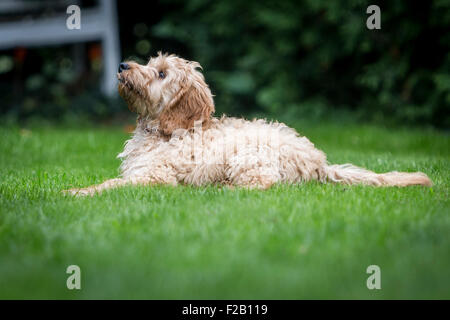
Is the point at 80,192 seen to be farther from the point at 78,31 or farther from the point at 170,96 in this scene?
the point at 78,31

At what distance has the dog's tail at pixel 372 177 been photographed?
4.52 metres

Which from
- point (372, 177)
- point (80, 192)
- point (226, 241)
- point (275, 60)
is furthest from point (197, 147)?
point (275, 60)

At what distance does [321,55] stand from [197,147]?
7.09 m

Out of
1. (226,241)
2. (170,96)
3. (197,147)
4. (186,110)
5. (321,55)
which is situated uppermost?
(321,55)

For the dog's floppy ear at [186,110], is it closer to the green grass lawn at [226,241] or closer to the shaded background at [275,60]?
the green grass lawn at [226,241]

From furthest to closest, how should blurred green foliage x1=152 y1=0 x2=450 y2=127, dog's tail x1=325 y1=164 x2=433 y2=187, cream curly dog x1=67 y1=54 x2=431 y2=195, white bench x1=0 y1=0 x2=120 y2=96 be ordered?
white bench x1=0 y1=0 x2=120 y2=96 < blurred green foliage x1=152 y1=0 x2=450 y2=127 < cream curly dog x1=67 y1=54 x2=431 y2=195 < dog's tail x1=325 y1=164 x2=433 y2=187

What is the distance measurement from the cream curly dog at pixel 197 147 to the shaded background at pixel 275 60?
537 centimetres

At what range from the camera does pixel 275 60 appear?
12203 mm

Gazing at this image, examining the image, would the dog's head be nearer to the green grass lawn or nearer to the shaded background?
the green grass lawn

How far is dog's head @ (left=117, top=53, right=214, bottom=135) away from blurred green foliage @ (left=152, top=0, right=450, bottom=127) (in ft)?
18.5

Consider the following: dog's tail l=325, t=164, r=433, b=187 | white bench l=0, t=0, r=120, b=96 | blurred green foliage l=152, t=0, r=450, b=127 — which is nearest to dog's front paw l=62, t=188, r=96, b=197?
dog's tail l=325, t=164, r=433, b=187

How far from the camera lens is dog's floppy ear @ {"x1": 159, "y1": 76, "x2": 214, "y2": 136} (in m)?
5.03
